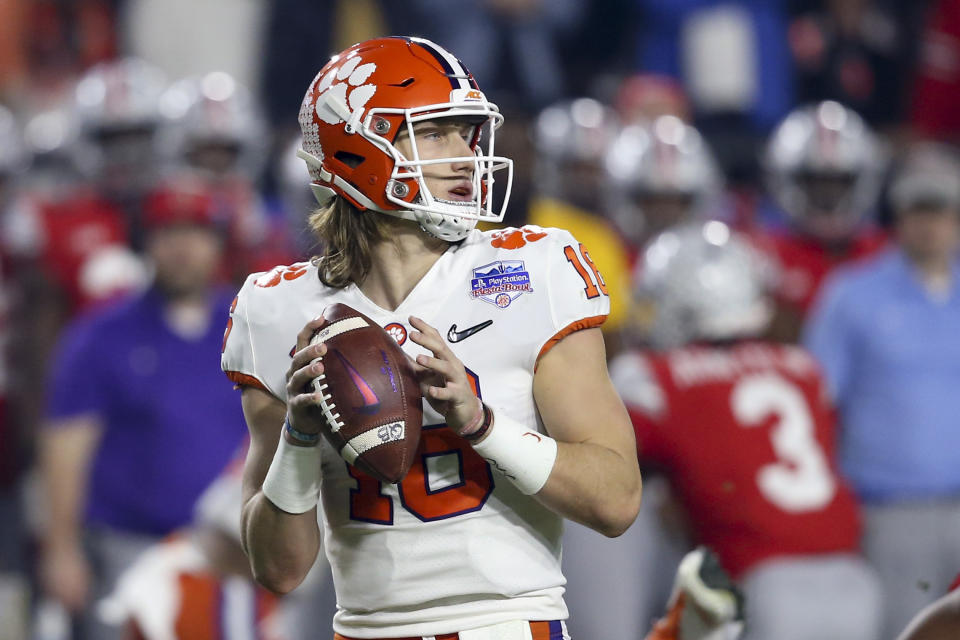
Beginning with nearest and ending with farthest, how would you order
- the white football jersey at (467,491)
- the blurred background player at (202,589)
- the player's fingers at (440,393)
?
the player's fingers at (440,393)
the white football jersey at (467,491)
the blurred background player at (202,589)

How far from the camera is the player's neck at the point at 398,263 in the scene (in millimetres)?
2879

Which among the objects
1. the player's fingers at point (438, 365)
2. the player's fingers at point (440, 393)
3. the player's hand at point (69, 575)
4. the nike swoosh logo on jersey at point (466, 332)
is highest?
the player's fingers at point (438, 365)

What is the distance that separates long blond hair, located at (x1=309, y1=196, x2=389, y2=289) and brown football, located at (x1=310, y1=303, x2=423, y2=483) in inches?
11.2

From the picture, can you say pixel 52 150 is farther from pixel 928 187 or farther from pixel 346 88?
pixel 346 88

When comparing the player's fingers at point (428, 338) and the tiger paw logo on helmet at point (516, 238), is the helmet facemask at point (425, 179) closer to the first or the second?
the tiger paw logo on helmet at point (516, 238)

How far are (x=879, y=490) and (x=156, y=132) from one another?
3.77m

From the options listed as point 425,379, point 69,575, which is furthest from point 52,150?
point 425,379

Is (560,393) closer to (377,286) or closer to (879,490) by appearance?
(377,286)

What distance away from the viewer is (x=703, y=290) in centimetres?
504

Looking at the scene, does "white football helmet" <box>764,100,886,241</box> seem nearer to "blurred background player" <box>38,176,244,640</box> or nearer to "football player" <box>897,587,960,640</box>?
"blurred background player" <box>38,176,244,640</box>

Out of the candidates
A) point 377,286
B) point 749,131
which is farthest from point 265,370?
point 749,131

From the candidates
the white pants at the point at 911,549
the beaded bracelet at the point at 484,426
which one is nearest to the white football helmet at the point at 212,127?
the white pants at the point at 911,549

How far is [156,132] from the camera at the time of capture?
754cm

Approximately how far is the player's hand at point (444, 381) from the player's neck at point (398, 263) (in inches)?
12.1
